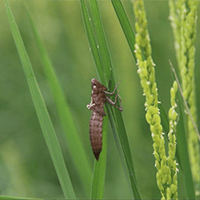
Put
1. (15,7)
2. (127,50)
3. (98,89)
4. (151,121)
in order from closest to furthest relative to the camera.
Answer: (151,121) → (98,89) → (127,50) → (15,7)

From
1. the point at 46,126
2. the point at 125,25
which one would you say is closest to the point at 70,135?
the point at 46,126

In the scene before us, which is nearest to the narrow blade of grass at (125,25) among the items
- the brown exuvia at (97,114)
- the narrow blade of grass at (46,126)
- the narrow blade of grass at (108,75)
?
the narrow blade of grass at (108,75)

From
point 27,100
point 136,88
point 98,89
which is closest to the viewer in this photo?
point 98,89

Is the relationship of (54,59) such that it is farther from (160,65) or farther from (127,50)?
(160,65)

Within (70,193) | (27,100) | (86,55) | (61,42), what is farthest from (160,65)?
(70,193)

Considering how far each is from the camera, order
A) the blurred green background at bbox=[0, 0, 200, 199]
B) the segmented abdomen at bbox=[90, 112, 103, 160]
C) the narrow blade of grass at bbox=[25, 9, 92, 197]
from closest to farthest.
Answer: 1. the segmented abdomen at bbox=[90, 112, 103, 160]
2. the narrow blade of grass at bbox=[25, 9, 92, 197]
3. the blurred green background at bbox=[0, 0, 200, 199]

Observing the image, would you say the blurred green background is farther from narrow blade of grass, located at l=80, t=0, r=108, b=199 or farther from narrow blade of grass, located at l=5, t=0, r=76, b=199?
narrow blade of grass, located at l=5, t=0, r=76, b=199

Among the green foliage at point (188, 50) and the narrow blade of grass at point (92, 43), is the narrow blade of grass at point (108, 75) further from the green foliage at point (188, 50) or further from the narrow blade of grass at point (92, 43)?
the green foliage at point (188, 50)

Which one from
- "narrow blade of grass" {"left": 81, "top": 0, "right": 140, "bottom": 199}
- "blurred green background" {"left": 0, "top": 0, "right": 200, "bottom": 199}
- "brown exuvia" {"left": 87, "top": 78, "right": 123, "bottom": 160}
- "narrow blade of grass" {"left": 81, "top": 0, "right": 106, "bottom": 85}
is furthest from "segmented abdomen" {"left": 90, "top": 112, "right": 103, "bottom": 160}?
"blurred green background" {"left": 0, "top": 0, "right": 200, "bottom": 199}
